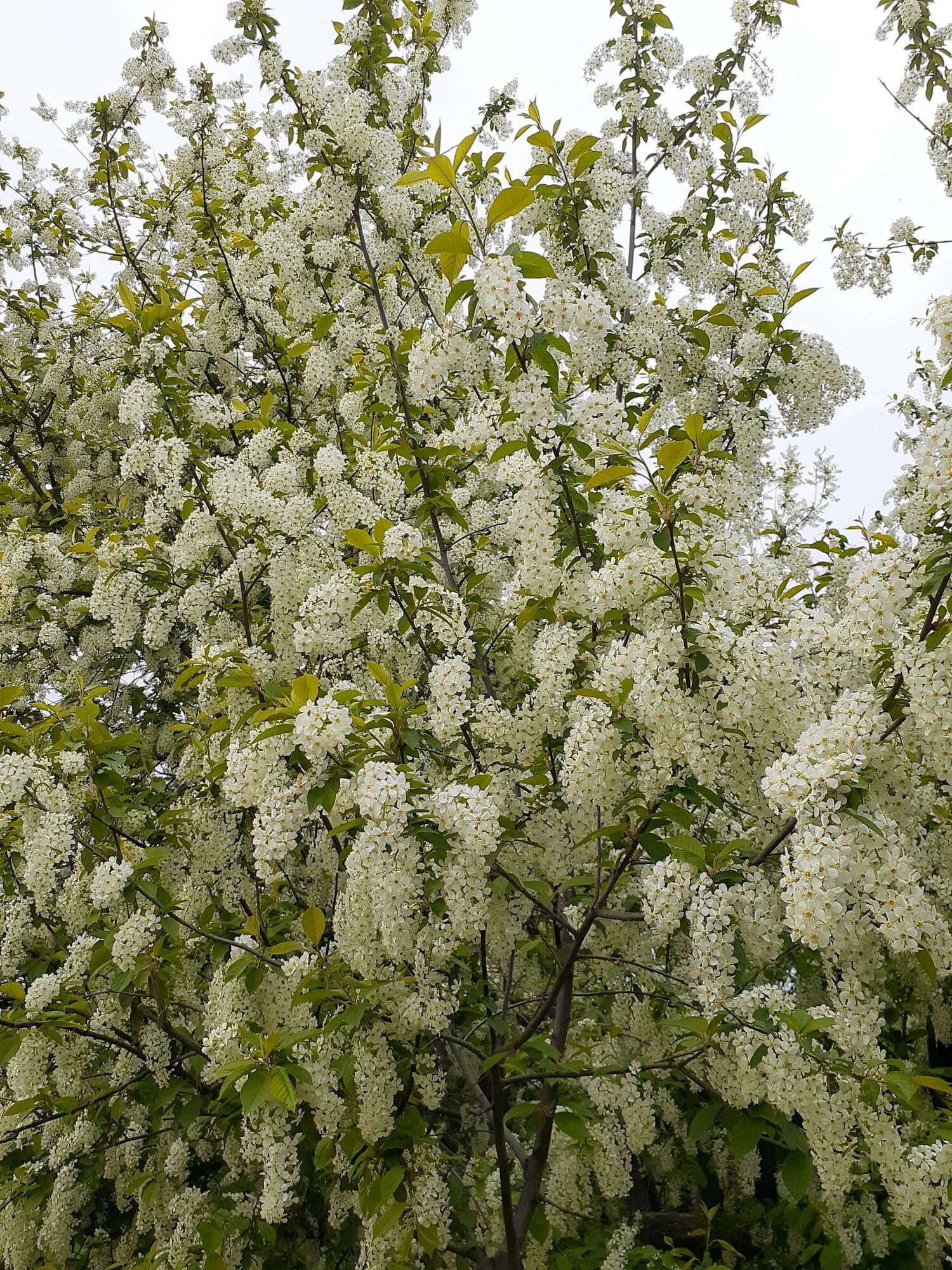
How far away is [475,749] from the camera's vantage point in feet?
12.5

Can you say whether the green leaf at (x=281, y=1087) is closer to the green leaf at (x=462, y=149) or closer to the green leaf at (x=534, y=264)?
the green leaf at (x=534, y=264)

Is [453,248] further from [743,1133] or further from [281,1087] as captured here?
[743,1133]

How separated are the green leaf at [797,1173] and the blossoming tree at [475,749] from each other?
2 centimetres

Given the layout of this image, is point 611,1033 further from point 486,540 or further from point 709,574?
point 486,540

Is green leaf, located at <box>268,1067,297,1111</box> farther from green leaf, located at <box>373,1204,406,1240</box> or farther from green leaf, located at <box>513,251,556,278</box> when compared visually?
green leaf, located at <box>513,251,556,278</box>

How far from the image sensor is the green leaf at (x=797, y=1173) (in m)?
2.93

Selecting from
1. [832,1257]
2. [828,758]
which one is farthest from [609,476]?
[832,1257]

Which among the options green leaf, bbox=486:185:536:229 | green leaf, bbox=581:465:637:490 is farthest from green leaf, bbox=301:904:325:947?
green leaf, bbox=486:185:536:229

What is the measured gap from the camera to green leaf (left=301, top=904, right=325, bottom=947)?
10.4ft

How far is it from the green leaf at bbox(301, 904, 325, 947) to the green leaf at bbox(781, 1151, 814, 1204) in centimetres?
169

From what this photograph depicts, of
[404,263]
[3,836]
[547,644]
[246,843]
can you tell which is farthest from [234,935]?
[404,263]

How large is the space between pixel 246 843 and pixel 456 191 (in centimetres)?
312

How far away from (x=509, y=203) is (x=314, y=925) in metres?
2.42

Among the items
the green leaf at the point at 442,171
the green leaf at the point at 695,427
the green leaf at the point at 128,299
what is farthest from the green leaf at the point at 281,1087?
the green leaf at the point at 128,299
